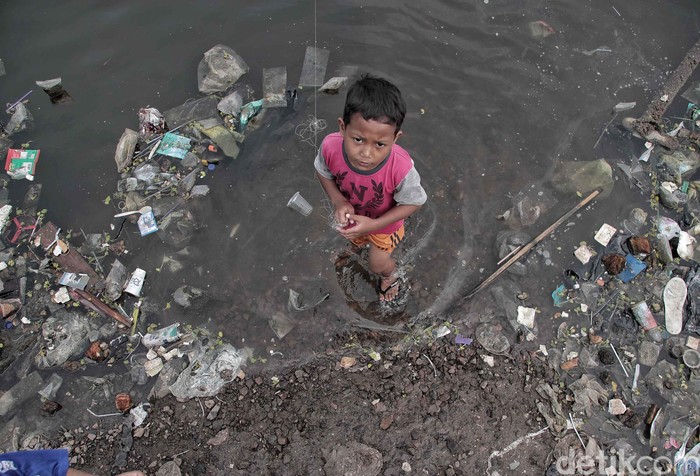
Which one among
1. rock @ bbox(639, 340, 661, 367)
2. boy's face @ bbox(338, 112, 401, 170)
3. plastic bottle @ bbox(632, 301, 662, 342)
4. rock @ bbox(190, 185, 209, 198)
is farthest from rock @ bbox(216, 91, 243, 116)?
rock @ bbox(639, 340, 661, 367)

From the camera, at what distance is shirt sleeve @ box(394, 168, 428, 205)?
7.85 ft

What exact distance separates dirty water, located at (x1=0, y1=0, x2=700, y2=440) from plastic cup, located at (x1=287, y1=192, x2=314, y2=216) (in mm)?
70

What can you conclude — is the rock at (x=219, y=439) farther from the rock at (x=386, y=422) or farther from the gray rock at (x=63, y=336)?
the gray rock at (x=63, y=336)

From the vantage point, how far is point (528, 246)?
3.36 meters

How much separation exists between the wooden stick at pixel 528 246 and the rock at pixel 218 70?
2.48 meters

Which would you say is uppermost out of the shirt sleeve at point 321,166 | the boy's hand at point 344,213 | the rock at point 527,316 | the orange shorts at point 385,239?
the shirt sleeve at point 321,166

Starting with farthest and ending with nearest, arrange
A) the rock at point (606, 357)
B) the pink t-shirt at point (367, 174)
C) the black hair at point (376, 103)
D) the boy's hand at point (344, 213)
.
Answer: the rock at point (606, 357) < the boy's hand at point (344, 213) < the pink t-shirt at point (367, 174) < the black hair at point (376, 103)

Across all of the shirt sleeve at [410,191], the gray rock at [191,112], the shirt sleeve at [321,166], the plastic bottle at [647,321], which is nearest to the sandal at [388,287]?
the shirt sleeve at [410,191]

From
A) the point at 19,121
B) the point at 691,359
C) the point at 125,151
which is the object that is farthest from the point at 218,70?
the point at 691,359

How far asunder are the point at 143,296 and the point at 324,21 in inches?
104

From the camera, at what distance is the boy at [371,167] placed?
6.70ft

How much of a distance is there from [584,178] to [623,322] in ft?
3.57

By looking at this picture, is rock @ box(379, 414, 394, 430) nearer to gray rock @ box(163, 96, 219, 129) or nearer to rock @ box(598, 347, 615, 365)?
rock @ box(598, 347, 615, 365)

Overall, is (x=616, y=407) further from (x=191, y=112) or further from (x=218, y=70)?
(x=218, y=70)
